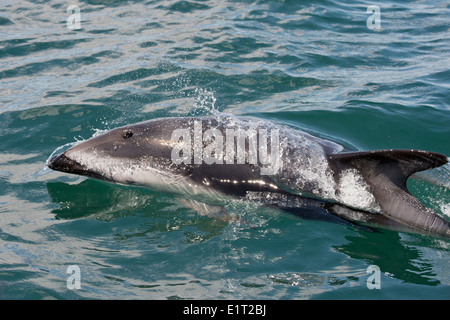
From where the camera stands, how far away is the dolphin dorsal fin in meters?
5.98

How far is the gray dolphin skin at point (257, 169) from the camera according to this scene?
6.55 m

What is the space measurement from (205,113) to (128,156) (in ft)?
11.6

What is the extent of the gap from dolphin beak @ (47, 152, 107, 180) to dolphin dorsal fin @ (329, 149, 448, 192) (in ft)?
11.0

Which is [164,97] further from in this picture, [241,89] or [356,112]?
[356,112]

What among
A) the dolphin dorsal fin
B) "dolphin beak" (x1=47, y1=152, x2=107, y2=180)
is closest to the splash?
"dolphin beak" (x1=47, y1=152, x2=107, y2=180)

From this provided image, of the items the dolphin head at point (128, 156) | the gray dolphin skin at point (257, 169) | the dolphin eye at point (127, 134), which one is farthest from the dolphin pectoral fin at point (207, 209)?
the dolphin eye at point (127, 134)

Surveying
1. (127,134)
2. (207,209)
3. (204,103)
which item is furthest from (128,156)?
(204,103)

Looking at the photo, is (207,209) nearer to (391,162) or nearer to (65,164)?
(65,164)

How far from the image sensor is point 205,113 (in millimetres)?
10617

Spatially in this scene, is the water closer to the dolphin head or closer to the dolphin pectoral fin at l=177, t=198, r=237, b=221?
the dolphin pectoral fin at l=177, t=198, r=237, b=221

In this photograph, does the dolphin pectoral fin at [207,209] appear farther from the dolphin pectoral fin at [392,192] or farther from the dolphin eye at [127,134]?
the dolphin pectoral fin at [392,192]

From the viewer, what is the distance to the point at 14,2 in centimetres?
1750

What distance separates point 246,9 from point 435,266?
12395 millimetres
